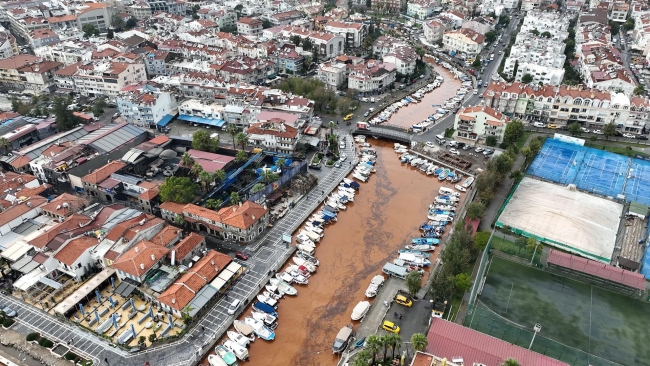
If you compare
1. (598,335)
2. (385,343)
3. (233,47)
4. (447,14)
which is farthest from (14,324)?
(447,14)

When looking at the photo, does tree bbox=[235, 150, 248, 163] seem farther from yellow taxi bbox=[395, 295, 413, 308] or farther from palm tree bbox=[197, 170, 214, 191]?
yellow taxi bbox=[395, 295, 413, 308]

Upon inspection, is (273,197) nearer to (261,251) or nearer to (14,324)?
(261,251)

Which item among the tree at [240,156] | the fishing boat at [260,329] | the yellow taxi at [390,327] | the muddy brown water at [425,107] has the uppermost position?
the tree at [240,156]

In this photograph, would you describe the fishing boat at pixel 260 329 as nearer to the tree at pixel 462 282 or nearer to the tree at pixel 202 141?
the tree at pixel 462 282

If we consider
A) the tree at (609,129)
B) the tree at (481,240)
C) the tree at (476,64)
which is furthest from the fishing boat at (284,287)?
the tree at (476,64)

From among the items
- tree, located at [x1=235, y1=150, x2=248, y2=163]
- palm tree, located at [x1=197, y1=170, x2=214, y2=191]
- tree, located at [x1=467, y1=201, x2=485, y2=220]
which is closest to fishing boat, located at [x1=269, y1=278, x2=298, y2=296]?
palm tree, located at [x1=197, y1=170, x2=214, y2=191]

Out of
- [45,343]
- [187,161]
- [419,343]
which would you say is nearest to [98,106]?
[187,161]
